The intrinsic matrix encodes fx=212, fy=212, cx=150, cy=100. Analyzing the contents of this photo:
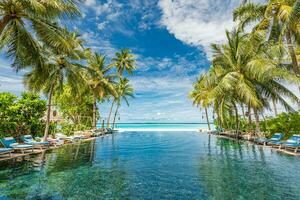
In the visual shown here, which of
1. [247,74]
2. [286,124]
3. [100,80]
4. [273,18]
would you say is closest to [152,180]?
[273,18]

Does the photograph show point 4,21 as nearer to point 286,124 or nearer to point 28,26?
point 28,26

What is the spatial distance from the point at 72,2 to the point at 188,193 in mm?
8363

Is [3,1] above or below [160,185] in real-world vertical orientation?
above

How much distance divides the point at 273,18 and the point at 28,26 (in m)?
13.8

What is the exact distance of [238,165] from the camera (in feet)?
31.1

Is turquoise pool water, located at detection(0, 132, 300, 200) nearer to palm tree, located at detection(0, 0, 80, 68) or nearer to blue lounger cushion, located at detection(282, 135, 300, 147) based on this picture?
blue lounger cushion, located at detection(282, 135, 300, 147)

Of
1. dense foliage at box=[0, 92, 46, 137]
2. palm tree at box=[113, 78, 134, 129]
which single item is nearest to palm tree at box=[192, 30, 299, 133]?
dense foliage at box=[0, 92, 46, 137]

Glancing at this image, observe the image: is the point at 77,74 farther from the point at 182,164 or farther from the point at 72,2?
the point at 182,164

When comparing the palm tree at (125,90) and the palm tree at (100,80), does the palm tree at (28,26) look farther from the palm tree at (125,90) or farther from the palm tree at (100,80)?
the palm tree at (125,90)

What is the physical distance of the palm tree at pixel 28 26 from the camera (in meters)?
7.93

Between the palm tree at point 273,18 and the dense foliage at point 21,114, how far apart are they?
53.9ft

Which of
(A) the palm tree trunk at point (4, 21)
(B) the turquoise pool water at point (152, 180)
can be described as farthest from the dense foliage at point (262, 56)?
(A) the palm tree trunk at point (4, 21)

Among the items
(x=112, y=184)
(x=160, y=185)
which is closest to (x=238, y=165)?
(x=160, y=185)

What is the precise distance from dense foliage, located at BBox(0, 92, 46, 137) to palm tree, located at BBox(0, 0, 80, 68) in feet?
19.4
